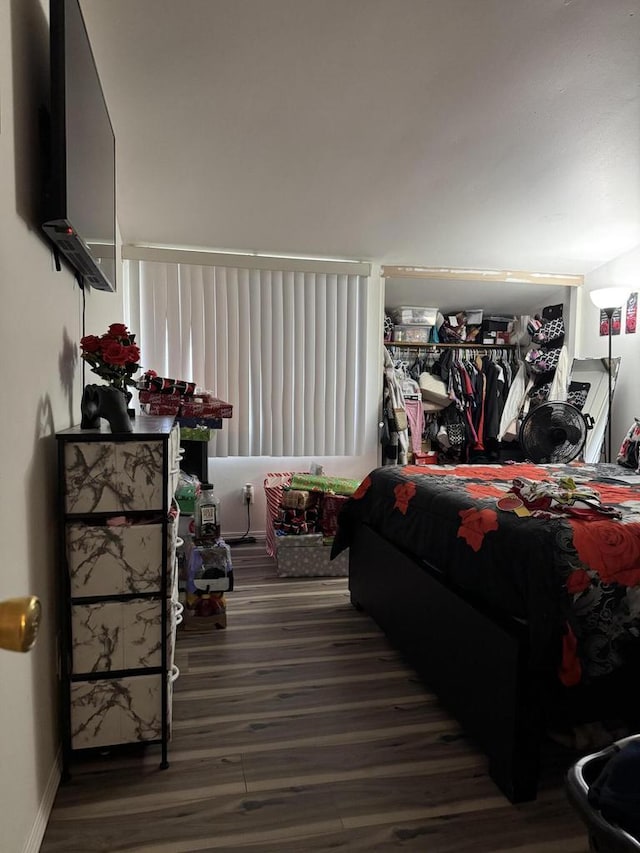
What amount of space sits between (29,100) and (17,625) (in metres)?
1.36

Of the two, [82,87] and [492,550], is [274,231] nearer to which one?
[82,87]

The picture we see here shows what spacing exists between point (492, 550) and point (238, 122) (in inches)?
88.0

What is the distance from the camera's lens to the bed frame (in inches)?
56.9

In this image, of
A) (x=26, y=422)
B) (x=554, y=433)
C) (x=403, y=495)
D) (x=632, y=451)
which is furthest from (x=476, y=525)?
(x=632, y=451)

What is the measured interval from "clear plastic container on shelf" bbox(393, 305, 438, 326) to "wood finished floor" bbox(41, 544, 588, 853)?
9.76 ft

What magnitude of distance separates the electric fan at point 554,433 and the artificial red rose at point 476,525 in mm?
1631

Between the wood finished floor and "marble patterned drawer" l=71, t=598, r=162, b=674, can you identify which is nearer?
the wood finished floor

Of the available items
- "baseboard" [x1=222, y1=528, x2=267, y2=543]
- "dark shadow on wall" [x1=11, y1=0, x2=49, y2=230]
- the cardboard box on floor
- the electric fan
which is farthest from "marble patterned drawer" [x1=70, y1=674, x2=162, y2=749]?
the electric fan

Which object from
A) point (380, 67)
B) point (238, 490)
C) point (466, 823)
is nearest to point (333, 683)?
point (466, 823)

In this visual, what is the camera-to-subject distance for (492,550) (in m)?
1.61

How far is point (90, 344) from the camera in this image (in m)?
1.67

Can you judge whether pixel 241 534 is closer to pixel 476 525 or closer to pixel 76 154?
pixel 476 525

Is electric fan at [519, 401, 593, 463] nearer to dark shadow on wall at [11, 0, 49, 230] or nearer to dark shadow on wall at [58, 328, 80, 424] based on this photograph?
dark shadow on wall at [58, 328, 80, 424]

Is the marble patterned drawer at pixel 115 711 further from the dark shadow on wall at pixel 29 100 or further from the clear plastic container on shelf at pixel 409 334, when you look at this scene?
the clear plastic container on shelf at pixel 409 334
